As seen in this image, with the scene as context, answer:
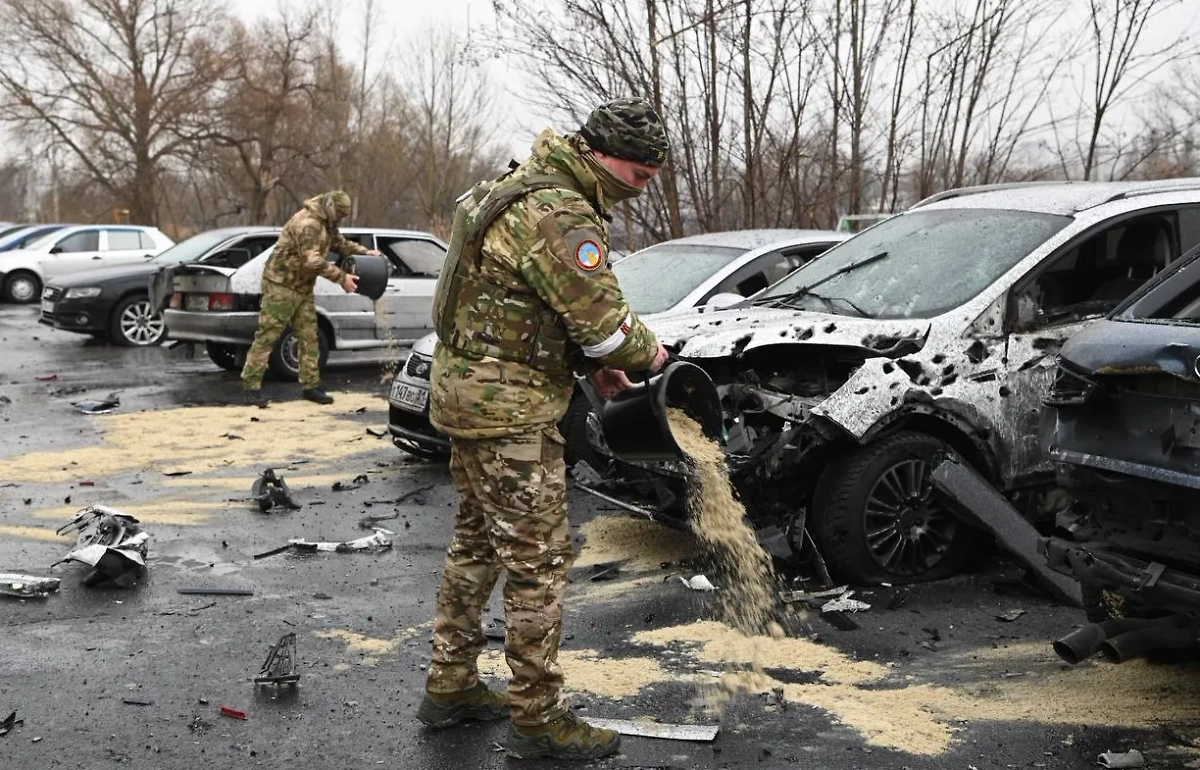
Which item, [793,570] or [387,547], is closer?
[793,570]

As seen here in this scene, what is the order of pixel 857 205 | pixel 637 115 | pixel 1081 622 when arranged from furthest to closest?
1. pixel 857 205
2. pixel 1081 622
3. pixel 637 115

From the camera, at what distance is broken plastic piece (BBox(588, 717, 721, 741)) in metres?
3.81

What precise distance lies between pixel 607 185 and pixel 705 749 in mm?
1861

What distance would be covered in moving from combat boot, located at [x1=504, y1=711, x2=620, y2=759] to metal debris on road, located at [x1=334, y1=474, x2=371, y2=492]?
4.20 metres

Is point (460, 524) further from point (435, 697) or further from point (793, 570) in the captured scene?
point (793, 570)

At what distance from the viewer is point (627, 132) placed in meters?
3.60

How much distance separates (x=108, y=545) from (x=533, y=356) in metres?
3.19

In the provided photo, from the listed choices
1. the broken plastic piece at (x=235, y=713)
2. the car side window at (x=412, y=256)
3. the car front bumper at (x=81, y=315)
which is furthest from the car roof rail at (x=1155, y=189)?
the car front bumper at (x=81, y=315)

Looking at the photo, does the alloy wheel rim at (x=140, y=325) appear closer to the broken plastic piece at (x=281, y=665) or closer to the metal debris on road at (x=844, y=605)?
the broken plastic piece at (x=281, y=665)

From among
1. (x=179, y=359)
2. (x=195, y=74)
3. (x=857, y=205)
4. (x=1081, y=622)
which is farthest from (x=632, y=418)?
(x=195, y=74)

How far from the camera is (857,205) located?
13266 millimetres

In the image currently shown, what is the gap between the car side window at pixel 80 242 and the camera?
896 inches

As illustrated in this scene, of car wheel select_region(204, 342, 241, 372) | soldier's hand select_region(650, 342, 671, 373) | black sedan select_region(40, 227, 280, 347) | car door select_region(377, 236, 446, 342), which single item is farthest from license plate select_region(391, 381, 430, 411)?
black sedan select_region(40, 227, 280, 347)

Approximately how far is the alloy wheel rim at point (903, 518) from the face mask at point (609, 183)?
2.16 m
